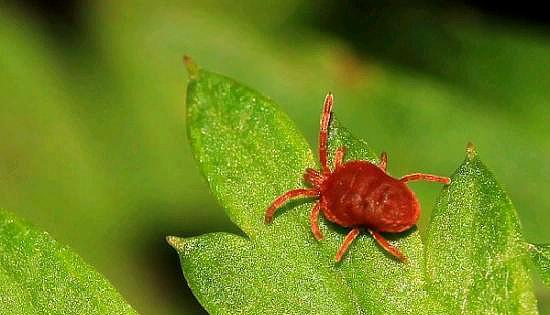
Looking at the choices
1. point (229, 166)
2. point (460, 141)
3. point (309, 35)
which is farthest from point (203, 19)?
point (229, 166)

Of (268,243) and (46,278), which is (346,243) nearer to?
(268,243)

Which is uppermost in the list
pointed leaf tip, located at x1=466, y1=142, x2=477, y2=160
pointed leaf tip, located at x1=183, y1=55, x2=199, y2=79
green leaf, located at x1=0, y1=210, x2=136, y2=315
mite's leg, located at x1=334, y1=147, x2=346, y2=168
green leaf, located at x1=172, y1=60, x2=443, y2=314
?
Answer: pointed leaf tip, located at x1=183, y1=55, x2=199, y2=79

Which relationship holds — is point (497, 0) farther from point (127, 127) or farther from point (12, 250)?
point (12, 250)

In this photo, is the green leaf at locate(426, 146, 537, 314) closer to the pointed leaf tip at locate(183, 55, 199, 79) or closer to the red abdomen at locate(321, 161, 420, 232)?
the red abdomen at locate(321, 161, 420, 232)

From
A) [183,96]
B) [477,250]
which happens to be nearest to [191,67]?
[477,250]

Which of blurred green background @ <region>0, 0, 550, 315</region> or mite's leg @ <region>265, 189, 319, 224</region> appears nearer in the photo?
mite's leg @ <region>265, 189, 319, 224</region>

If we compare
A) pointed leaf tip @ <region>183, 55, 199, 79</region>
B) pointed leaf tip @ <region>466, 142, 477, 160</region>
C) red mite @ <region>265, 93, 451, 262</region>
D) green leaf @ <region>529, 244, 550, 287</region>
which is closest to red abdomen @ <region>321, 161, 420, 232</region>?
red mite @ <region>265, 93, 451, 262</region>

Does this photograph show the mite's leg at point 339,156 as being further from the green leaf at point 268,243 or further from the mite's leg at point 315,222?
the mite's leg at point 315,222

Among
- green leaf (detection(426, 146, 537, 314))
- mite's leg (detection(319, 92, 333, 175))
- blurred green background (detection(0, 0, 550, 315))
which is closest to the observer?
green leaf (detection(426, 146, 537, 314))
